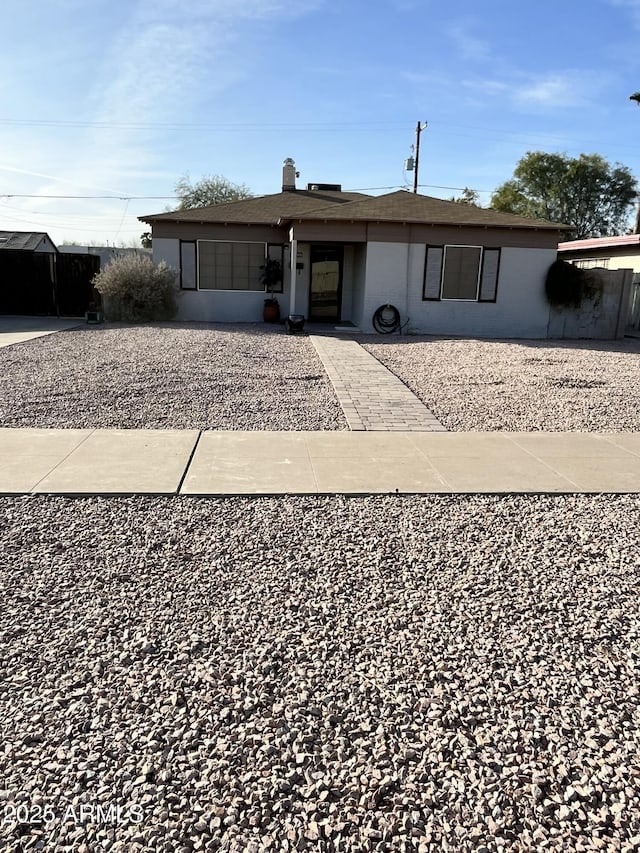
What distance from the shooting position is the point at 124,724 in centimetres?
244

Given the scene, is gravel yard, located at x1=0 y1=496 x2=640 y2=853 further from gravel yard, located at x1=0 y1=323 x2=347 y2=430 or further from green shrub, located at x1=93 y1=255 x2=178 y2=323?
green shrub, located at x1=93 y1=255 x2=178 y2=323

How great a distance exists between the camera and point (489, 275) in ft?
56.8

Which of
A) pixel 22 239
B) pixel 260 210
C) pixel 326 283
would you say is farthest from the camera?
pixel 22 239

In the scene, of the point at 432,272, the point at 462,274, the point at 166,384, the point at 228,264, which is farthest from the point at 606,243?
the point at 166,384

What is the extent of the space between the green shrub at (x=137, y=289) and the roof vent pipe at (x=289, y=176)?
670cm

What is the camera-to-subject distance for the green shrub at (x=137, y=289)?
17109 millimetres

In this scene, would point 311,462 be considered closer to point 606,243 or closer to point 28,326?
point 28,326

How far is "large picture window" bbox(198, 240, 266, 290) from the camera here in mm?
18406

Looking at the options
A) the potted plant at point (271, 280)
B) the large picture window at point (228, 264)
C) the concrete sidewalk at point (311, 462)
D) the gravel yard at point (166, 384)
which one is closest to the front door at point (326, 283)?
the potted plant at point (271, 280)

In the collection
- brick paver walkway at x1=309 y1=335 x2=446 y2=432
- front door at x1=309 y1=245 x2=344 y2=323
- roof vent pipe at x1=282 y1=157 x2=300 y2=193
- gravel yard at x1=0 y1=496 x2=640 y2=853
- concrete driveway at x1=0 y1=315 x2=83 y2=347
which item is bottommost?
gravel yard at x1=0 y1=496 x2=640 y2=853

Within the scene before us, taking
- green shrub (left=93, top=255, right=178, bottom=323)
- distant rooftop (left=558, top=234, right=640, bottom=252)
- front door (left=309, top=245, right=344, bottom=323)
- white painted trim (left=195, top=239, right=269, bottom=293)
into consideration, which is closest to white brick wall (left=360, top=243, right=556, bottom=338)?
front door (left=309, top=245, right=344, bottom=323)

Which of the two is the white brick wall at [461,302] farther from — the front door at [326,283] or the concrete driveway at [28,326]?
the concrete driveway at [28,326]

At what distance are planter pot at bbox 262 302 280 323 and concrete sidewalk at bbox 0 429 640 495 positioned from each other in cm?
1225

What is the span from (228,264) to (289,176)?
5.94 meters
